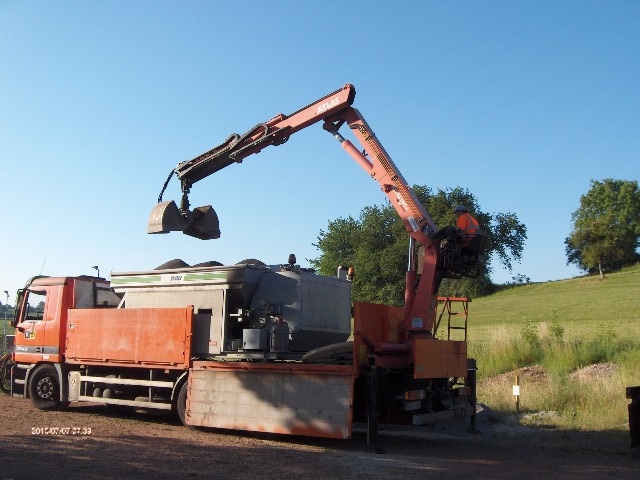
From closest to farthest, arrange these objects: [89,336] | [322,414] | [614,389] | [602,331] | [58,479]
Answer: [58,479] < [322,414] < [89,336] < [614,389] < [602,331]

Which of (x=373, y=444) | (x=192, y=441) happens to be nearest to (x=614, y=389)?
(x=373, y=444)

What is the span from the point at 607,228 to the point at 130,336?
76.3 metres

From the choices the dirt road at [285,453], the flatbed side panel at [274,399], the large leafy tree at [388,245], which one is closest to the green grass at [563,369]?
the dirt road at [285,453]

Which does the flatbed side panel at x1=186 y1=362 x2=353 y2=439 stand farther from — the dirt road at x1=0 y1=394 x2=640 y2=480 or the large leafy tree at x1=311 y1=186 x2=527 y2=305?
the large leafy tree at x1=311 y1=186 x2=527 y2=305

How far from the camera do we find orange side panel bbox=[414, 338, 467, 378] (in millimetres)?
11141

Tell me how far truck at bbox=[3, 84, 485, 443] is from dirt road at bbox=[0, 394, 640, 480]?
0.52m

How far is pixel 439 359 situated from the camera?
11742 millimetres

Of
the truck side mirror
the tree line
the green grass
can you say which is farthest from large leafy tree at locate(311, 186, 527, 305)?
the truck side mirror

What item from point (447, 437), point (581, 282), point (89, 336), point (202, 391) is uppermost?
point (581, 282)

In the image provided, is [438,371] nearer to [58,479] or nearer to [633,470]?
[633,470]

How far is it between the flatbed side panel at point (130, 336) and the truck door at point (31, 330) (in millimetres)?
1135

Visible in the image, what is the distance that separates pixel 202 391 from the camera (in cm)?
1228

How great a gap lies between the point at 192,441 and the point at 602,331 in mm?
16004

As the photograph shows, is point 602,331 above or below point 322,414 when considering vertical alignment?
above
